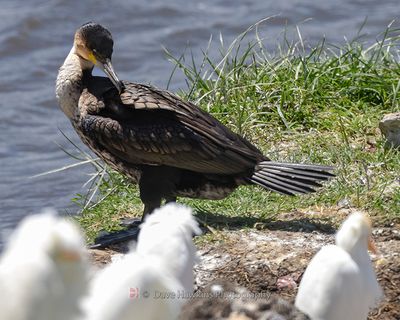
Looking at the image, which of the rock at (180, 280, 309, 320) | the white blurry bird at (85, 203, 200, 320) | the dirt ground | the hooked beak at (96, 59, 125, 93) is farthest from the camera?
the hooked beak at (96, 59, 125, 93)

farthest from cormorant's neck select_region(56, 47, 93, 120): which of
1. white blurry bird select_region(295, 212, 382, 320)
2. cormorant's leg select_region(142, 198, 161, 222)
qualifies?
white blurry bird select_region(295, 212, 382, 320)

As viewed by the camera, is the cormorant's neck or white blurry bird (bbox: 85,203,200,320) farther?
the cormorant's neck

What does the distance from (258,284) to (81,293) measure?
244 cm

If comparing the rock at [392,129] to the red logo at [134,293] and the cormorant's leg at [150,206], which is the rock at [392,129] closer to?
the cormorant's leg at [150,206]

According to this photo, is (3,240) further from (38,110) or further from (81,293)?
(81,293)

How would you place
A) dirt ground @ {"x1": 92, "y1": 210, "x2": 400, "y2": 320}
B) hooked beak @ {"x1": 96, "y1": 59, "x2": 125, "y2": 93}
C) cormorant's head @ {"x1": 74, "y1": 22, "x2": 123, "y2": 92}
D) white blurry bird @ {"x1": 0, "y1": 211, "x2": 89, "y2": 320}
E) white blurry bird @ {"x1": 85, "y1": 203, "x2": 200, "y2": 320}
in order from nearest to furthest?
white blurry bird @ {"x1": 0, "y1": 211, "x2": 89, "y2": 320} < white blurry bird @ {"x1": 85, "y1": 203, "x2": 200, "y2": 320} < dirt ground @ {"x1": 92, "y1": 210, "x2": 400, "y2": 320} < hooked beak @ {"x1": 96, "y1": 59, "x2": 125, "y2": 93} < cormorant's head @ {"x1": 74, "y1": 22, "x2": 123, "y2": 92}

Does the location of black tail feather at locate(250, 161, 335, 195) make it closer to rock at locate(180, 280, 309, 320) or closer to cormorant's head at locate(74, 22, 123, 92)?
cormorant's head at locate(74, 22, 123, 92)

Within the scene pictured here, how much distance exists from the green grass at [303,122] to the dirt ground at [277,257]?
0.63 feet

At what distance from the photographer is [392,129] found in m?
6.92

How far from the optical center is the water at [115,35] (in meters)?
10.9

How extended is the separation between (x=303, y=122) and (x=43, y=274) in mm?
4526

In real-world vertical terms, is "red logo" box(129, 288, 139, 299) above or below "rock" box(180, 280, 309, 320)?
above

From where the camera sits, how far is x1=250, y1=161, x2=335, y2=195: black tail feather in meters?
6.46

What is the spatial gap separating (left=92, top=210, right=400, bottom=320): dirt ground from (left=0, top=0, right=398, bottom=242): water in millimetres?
4154
